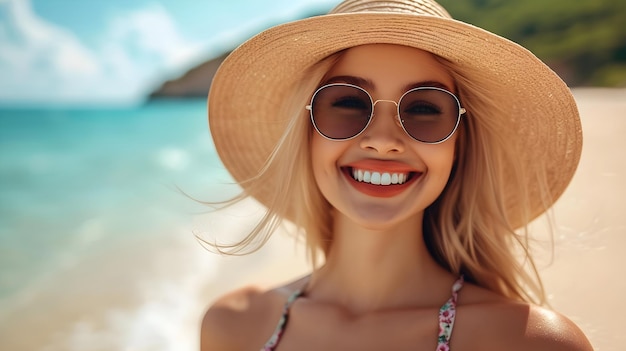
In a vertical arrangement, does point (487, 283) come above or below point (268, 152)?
below

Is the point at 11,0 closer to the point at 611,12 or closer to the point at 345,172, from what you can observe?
the point at 611,12

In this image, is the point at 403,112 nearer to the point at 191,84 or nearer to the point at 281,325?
the point at 281,325

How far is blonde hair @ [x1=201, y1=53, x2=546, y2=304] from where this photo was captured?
268 cm

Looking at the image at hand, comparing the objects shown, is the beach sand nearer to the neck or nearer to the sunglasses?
the neck

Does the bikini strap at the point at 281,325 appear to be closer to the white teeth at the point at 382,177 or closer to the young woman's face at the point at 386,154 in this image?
the young woman's face at the point at 386,154

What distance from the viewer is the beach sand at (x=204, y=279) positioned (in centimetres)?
348

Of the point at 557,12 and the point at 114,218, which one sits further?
the point at 557,12

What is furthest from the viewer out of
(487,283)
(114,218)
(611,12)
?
(611,12)

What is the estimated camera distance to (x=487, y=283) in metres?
2.74

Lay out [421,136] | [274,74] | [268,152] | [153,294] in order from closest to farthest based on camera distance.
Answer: [421,136] < [274,74] < [268,152] < [153,294]

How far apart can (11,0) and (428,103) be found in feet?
140

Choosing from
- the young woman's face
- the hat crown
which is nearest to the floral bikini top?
the young woman's face

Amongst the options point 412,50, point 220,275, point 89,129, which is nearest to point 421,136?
point 412,50

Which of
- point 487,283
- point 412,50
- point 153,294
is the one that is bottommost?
point 153,294
